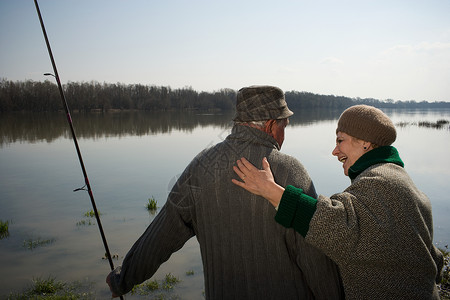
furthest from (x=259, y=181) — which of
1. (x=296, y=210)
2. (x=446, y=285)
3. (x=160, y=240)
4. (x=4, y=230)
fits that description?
(x=4, y=230)

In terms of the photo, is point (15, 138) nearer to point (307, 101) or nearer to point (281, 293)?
point (281, 293)

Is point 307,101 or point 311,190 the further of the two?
point 307,101

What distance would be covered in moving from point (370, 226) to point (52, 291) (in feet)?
17.8

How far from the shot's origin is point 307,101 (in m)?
81.4

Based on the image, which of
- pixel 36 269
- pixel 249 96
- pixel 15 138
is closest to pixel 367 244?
pixel 249 96

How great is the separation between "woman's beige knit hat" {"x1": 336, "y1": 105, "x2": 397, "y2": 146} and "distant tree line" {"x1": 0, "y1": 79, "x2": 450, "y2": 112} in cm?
5384

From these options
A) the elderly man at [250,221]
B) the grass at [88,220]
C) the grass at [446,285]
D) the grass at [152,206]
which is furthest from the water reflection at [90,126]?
the elderly man at [250,221]

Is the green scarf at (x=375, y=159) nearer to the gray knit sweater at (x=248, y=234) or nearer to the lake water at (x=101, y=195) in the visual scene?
the gray knit sweater at (x=248, y=234)

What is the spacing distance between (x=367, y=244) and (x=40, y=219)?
9330 millimetres

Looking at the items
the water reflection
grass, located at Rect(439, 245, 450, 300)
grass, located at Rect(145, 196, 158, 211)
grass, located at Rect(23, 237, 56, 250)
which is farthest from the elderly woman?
the water reflection

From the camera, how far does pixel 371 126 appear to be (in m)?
1.85

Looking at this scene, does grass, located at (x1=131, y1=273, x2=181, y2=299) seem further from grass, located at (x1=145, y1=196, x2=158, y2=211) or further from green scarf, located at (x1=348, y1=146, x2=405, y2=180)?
green scarf, located at (x1=348, y1=146, x2=405, y2=180)

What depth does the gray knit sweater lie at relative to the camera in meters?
1.67

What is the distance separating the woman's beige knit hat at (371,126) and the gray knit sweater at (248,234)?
0.47 meters
